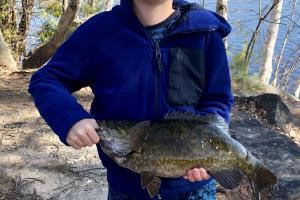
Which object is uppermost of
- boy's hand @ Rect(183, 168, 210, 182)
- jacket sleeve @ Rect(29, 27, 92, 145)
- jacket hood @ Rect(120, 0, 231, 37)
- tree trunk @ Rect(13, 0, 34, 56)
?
jacket hood @ Rect(120, 0, 231, 37)

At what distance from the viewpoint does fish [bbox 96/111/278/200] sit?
1.82 meters

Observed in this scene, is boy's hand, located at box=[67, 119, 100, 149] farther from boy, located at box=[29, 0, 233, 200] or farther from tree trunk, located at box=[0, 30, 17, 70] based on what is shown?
tree trunk, located at box=[0, 30, 17, 70]

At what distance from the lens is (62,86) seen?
1.96 meters

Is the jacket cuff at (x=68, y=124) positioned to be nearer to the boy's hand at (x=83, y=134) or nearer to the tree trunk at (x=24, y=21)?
the boy's hand at (x=83, y=134)

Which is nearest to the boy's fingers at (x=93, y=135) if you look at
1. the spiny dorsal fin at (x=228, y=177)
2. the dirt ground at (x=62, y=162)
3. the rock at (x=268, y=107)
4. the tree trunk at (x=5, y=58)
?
the spiny dorsal fin at (x=228, y=177)

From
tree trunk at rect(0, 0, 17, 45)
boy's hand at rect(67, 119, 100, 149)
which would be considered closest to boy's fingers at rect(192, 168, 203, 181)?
boy's hand at rect(67, 119, 100, 149)

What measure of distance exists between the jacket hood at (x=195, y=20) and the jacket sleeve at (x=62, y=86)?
24 centimetres

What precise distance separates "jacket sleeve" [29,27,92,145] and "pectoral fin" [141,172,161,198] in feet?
1.04

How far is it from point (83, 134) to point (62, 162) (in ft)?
9.94

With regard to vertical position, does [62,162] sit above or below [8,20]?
above

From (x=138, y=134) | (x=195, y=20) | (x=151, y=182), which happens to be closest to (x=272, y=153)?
(x=195, y=20)

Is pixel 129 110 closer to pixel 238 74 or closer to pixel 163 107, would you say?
pixel 163 107

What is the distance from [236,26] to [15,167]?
30.5ft

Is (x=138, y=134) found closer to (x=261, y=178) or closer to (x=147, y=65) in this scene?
(x=147, y=65)
